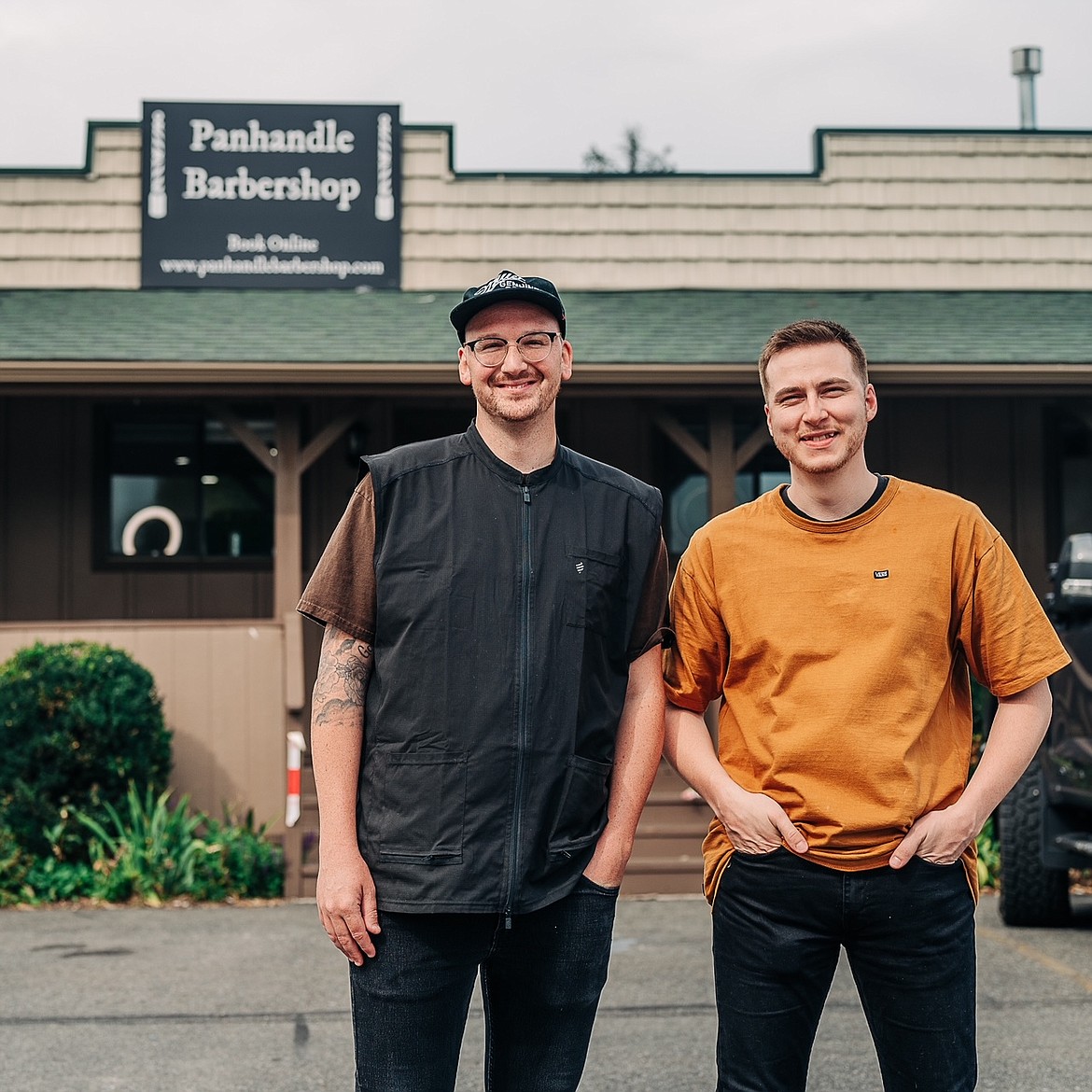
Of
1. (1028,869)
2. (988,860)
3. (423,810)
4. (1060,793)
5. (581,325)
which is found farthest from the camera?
(581,325)

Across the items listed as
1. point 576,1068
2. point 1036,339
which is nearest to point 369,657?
point 576,1068

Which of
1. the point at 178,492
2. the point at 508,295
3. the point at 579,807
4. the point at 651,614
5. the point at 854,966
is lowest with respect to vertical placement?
the point at 854,966

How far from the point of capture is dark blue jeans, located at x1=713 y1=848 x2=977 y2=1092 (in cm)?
264

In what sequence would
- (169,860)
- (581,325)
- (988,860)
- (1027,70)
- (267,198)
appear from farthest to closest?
1. (1027,70)
2. (267,198)
3. (581,325)
4. (988,860)
5. (169,860)

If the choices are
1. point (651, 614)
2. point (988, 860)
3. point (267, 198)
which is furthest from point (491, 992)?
point (267, 198)

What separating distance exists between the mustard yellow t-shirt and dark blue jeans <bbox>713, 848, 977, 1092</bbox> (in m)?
0.07

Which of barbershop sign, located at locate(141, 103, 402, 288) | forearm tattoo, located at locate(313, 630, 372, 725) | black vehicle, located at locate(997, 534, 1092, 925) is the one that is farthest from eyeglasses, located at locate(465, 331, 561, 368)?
barbershop sign, located at locate(141, 103, 402, 288)

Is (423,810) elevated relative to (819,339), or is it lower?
lower

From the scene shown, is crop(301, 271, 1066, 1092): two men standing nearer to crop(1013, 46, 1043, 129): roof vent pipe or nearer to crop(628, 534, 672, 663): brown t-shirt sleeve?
crop(628, 534, 672, 663): brown t-shirt sleeve

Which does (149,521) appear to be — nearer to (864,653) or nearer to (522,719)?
(522,719)

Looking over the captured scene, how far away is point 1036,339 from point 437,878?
30.4 feet

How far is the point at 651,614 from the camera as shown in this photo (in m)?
2.84

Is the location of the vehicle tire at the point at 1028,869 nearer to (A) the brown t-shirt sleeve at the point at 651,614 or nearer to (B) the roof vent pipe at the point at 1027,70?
(A) the brown t-shirt sleeve at the point at 651,614

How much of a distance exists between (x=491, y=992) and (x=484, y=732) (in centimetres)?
54
